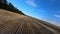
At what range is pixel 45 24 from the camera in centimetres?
37

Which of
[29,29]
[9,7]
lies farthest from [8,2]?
[29,29]

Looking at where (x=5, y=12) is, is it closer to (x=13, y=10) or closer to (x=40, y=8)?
(x=13, y=10)

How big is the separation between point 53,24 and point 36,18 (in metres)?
0.07

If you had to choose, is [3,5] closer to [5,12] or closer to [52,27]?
[5,12]

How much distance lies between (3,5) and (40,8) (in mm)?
136

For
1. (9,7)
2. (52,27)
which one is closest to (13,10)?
(9,7)

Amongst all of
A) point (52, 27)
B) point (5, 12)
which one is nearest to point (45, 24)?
point (52, 27)

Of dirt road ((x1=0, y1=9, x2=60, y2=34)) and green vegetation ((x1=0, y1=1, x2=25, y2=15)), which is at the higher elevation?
green vegetation ((x1=0, y1=1, x2=25, y2=15))

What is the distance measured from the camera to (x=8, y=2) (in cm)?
41

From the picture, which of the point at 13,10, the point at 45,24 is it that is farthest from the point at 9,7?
the point at 45,24

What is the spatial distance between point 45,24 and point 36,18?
0.04 metres

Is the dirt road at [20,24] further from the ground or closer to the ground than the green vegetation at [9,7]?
closer to the ground

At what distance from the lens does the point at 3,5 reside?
14.9 inches

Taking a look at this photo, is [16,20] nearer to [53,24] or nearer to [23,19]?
[23,19]
